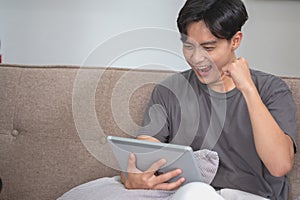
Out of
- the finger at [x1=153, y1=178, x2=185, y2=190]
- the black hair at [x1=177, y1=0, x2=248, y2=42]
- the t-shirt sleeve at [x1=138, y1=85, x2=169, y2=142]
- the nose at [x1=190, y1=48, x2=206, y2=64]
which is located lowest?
the finger at [x1=153, y1=178, x2=185, y2=190]

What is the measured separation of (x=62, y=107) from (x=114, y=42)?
14.1 inches

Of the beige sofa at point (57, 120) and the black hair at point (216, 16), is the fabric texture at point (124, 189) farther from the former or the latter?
the black hair at point (216, 16)

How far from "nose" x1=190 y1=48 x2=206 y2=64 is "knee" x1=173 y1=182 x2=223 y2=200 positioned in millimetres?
312

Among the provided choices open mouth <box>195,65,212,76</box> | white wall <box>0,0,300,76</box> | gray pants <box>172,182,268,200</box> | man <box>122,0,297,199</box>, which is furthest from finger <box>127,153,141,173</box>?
white wall <box>0,0,300,76</box>

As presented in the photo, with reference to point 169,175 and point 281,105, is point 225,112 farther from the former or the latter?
point 169,175

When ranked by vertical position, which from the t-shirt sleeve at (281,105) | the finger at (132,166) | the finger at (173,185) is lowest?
the finger at (173,185)

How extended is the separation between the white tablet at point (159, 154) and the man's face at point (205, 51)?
256 millimetres

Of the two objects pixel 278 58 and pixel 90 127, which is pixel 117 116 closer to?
pixel 90 127

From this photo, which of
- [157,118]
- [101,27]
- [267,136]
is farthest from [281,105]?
[101,27]

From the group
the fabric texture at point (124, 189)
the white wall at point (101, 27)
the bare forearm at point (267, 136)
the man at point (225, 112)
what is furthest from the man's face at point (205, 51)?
the white wall at point (101, 27)

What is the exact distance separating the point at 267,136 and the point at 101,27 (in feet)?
4.15

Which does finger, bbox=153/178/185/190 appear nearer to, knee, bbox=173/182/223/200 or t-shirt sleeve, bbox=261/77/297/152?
knee, bbox=173/182/223/200

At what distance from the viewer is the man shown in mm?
1220

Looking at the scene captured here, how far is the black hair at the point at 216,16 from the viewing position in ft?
4.11
